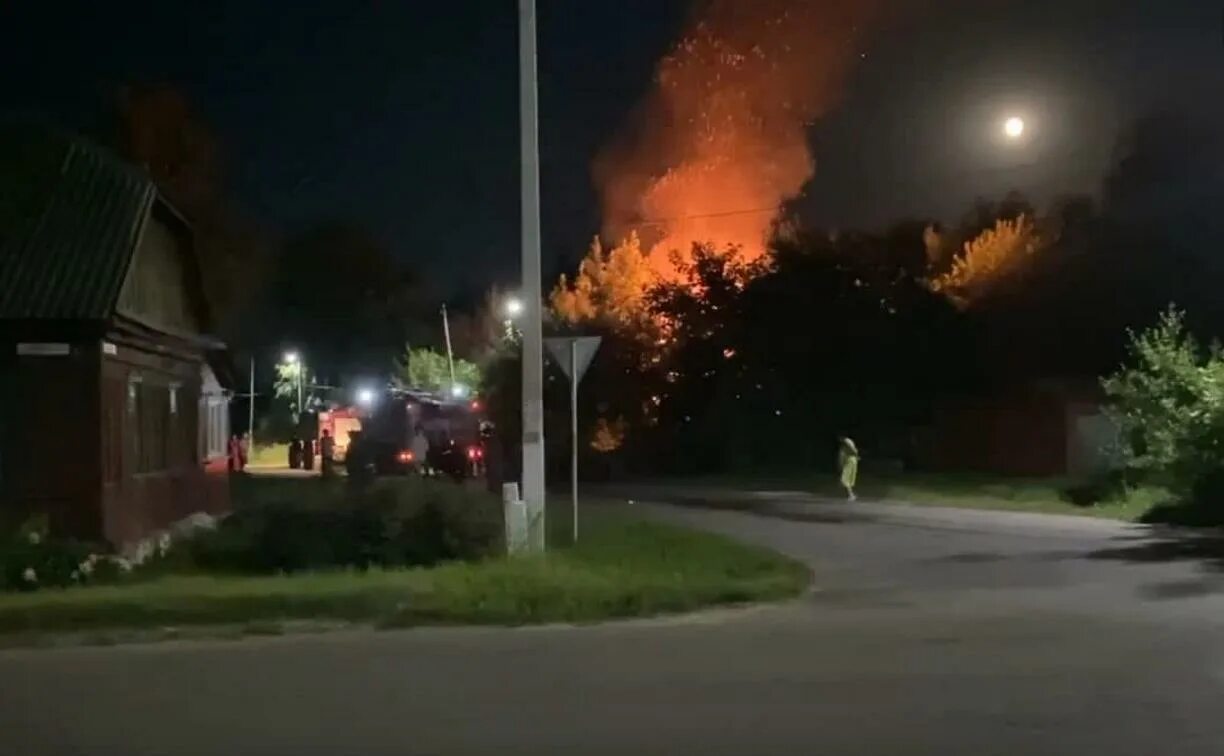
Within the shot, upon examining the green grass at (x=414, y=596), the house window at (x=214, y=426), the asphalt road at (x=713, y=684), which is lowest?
the asphalt road at (x=713, y=684)

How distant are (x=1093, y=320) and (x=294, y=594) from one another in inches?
1419

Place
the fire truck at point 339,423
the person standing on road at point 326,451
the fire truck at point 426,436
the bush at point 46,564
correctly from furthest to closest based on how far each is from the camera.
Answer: the fire truck at point 339,423 < the person standing on road at point 326,451 < the fire truck at point 426,436 < the bush at point 46,564

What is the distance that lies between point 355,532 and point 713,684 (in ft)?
28.0

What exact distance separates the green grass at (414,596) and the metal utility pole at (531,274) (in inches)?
57.1

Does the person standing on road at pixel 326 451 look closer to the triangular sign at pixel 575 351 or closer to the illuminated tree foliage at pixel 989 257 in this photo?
the illuminated tree foliage at pixel 989 257

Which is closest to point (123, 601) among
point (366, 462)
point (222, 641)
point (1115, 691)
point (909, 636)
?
point (222, 641)

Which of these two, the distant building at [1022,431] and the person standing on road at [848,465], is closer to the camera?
the person standing on road at [848,465]

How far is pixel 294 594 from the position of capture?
16.9 meters

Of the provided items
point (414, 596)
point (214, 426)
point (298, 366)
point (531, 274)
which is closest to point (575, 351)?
point (531, 274)

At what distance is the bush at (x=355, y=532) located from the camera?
19.7 metres

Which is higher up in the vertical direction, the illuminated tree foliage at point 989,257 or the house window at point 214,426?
the illuminated tree foliage at point 989,257

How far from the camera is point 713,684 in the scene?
12.2 m

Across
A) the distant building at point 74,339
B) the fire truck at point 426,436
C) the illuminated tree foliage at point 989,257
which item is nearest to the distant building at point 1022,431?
the illuminated tree foliage at point 989,257

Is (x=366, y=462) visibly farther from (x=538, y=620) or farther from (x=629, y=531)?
(x=538, y=620)
